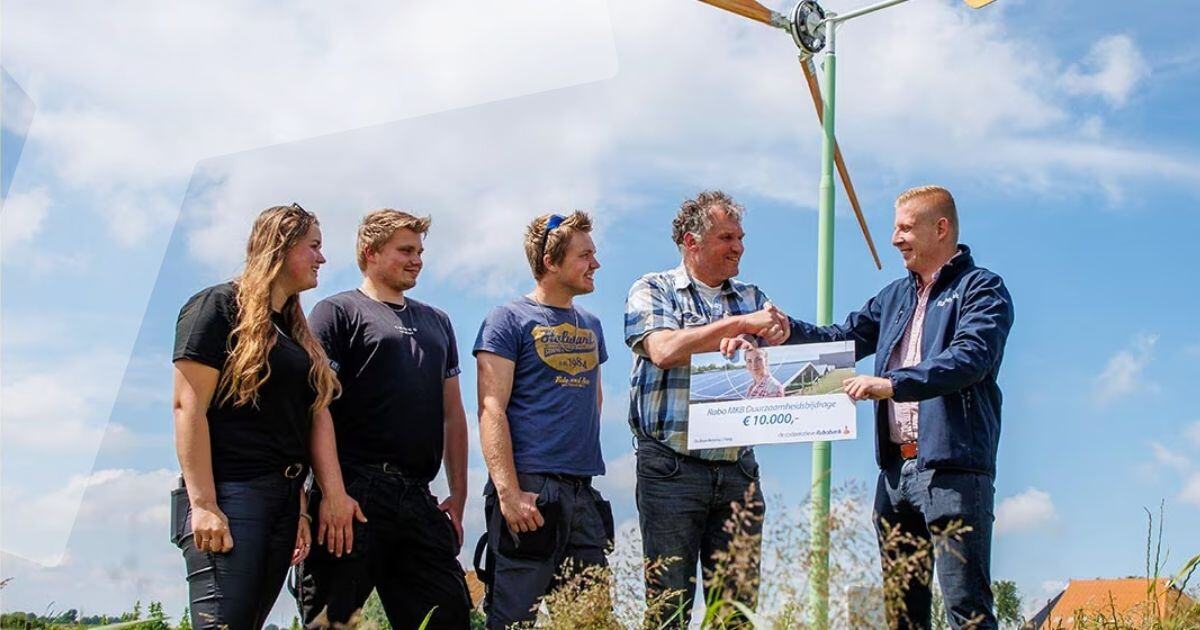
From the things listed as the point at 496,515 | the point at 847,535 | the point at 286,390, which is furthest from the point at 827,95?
the point at 847,535

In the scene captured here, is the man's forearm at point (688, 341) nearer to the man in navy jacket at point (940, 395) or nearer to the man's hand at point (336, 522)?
the man in navy jacket at point (940, 395)

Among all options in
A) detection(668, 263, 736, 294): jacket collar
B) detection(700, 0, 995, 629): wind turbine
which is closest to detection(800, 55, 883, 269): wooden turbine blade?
detection(700, 0, 995, 629): wind turbine

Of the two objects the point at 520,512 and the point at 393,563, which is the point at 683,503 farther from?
the point at 393,563

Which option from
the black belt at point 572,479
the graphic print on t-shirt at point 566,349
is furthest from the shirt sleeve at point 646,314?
the black belt at point 572,479

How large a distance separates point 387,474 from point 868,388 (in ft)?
6.54

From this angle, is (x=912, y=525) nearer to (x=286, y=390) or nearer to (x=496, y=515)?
(x=496, y=515)

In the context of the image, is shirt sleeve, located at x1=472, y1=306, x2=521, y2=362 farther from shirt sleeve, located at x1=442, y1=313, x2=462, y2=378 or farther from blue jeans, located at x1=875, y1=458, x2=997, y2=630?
blue jeans, located at x1=875, y1=458, x2=997, y2=630

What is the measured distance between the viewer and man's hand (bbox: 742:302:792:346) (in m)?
5.29

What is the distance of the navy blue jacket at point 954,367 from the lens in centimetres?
457

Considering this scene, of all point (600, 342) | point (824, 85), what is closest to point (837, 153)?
point (824, 85)

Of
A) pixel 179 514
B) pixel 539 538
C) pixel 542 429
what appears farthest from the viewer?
pixel 542 429

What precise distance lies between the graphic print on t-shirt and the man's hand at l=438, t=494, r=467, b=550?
0.72 meters

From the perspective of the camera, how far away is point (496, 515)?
216 inches

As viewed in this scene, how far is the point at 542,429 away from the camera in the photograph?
553 centimetres
